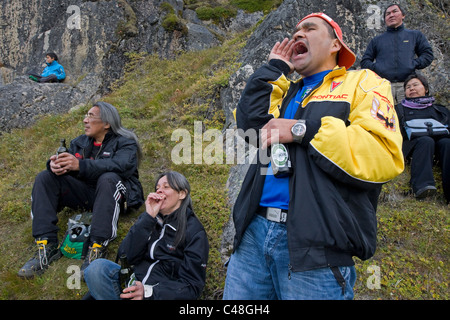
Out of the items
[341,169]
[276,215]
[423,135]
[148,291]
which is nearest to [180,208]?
[148,291]

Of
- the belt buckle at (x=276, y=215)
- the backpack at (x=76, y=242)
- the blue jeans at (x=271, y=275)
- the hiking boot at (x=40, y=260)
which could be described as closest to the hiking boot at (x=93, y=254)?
the backpack at (x=76, y=242)

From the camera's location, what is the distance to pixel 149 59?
1221cm

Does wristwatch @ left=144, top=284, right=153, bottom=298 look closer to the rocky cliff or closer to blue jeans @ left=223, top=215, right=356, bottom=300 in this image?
blue jeans @ left=223, top=215, right=356, bottom=300

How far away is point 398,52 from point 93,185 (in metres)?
5.79

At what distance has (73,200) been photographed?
4434 mm

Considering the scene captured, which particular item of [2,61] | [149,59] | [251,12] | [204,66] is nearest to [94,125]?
[204,66]

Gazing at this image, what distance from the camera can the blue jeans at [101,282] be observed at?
3.18 meters

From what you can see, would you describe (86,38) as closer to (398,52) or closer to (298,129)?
(398,52)

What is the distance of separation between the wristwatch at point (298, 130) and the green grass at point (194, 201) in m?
2.42

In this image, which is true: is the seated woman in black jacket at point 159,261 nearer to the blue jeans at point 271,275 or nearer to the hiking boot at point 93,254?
the hiking boot at point 93,254

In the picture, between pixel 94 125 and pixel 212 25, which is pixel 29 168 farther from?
pixel 212 25

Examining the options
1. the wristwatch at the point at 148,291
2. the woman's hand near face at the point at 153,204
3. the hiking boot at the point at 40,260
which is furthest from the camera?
the hiking boot at the point at 40,260

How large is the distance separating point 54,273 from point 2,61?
528 inches

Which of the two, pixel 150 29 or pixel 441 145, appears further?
pixel 150 29
